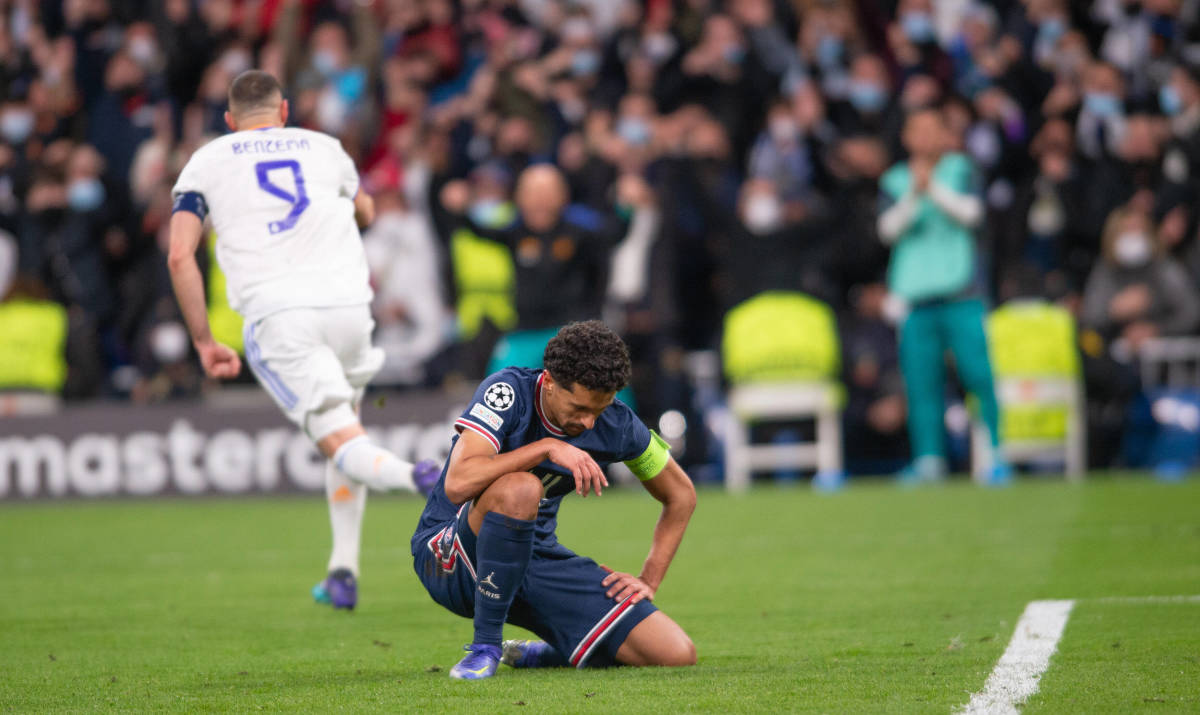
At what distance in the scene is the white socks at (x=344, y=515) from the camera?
7062 mm

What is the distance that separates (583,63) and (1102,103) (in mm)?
5049

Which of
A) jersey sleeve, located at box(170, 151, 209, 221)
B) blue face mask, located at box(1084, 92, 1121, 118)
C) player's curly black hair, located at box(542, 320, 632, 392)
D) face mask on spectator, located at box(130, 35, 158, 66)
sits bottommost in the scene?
player's curly black hair, located at box(542, 320, 632, 392)

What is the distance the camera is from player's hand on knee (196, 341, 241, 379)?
6.82 m

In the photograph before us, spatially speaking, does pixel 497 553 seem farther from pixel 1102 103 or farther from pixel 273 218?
pixel 1102 103

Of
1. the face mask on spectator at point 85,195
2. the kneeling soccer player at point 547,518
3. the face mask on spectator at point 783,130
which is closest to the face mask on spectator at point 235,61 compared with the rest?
the face mask on spectator at point 85,195

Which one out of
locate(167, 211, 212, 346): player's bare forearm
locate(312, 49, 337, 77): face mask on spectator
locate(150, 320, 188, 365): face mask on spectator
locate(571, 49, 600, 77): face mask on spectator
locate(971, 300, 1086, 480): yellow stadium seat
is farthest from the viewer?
locate(312, 49, 337, 77): face mask on spectator

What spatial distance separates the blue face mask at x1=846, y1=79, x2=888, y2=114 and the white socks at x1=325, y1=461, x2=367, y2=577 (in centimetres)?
897

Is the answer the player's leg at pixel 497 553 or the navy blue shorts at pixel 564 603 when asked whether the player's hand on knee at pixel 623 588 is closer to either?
the navy blue shorts at pixel 564 603

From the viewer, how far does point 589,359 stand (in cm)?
472

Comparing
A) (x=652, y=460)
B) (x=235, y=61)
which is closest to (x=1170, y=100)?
(x=235, y=61)

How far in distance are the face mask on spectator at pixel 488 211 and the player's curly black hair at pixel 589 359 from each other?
8.52 metres

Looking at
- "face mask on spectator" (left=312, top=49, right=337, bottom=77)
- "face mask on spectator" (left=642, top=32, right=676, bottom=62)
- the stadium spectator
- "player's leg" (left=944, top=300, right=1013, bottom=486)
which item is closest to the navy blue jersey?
"player's leg" (left=944, top=300, right=1013, bottom=486)

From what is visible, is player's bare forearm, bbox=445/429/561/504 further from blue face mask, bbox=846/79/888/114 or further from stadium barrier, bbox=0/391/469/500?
blue face mask, bbox=846/79/888/114

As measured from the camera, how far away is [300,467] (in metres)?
13.7
